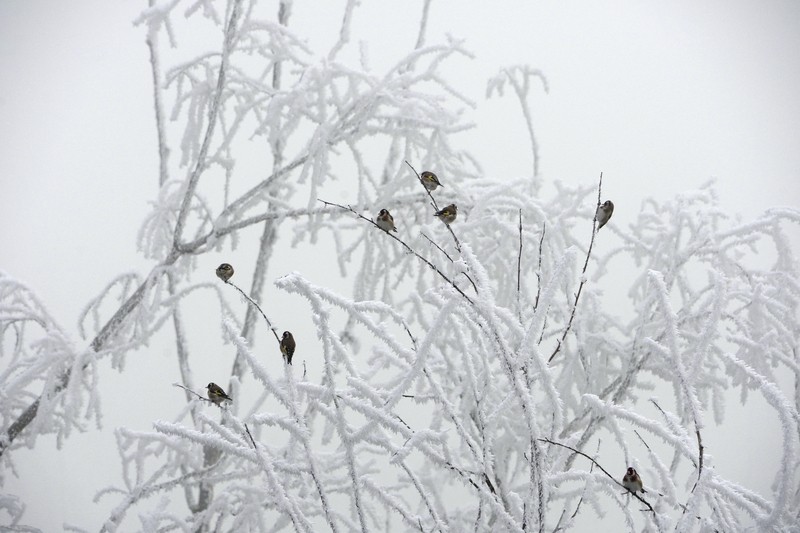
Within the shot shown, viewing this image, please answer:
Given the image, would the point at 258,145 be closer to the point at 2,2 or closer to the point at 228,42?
the point at 2,2

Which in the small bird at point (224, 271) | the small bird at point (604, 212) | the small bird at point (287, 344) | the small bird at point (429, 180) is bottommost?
the small bird at point (287, 344)

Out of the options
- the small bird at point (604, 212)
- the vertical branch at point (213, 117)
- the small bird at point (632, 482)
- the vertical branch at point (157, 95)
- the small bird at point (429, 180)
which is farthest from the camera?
the vertical branch at point (157, 95)

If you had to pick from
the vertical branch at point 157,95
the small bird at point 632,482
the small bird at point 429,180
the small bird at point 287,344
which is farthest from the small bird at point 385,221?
the vertical branch at point 157,95

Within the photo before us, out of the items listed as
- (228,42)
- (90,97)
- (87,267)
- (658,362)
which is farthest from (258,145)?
(658,362)

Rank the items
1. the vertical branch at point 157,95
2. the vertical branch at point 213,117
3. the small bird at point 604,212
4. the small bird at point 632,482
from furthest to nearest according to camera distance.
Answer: the vertical branch at point 157,95
the vertical branch at point 213,117
the small bird at point 604,212
the small bird at point 632,482

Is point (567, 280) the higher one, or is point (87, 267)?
point (87, 267)

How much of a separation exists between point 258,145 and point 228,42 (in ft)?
34.7

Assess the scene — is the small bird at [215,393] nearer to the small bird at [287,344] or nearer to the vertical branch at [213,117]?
the small bird at [287,344]

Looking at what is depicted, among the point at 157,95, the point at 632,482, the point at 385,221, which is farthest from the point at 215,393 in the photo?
the point at 157,95

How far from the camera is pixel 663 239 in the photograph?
2025mm

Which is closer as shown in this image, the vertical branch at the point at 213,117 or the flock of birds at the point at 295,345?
the flock of birds at the point at 295,345

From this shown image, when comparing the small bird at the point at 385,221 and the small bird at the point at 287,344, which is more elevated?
the small bird at the point at 385,221

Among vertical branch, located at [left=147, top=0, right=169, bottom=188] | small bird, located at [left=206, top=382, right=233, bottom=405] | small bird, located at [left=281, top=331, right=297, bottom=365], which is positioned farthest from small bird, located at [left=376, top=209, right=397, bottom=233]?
vertical branch, located at [left=147, top=0, right=169, bottom=188]

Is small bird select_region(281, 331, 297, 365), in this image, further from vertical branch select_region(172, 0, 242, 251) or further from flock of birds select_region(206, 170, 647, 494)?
vertical branch select_region(172, 0, 242, 251)
